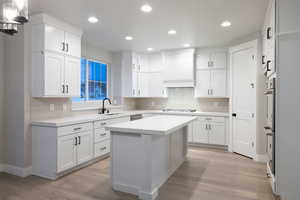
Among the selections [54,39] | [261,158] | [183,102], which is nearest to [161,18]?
[54,39]

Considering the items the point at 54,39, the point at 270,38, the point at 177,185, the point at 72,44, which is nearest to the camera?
the point at 270,38

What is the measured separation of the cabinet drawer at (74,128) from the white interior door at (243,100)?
3.26m

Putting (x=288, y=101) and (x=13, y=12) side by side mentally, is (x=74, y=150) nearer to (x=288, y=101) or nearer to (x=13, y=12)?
(x=13, y=12)

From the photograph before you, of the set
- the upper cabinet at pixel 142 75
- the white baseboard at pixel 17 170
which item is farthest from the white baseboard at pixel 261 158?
the white baseboard at pixel 17 170

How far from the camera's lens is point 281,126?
2217mm

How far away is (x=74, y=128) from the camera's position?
3188 mm

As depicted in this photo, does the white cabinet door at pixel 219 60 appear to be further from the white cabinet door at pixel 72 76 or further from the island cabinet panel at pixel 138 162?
the white cabinet door at pixel 72 76

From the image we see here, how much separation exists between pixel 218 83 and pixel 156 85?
5.93 ft

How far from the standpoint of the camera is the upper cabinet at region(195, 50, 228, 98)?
487 cm

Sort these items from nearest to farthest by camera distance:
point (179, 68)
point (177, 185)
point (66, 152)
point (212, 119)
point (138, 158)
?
point (138, 158) → point (177, 185) → point (66, 152) → point (212, 119) → point (179, 68)

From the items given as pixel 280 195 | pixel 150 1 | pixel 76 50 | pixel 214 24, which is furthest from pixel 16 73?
pixel 280 195

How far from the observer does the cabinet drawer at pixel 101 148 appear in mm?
3721

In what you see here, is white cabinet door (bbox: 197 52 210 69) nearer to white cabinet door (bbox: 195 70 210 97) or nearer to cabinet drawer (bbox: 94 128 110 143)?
white cabinet door (bbox: 195 70 210 97)

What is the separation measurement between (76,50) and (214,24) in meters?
2.67
